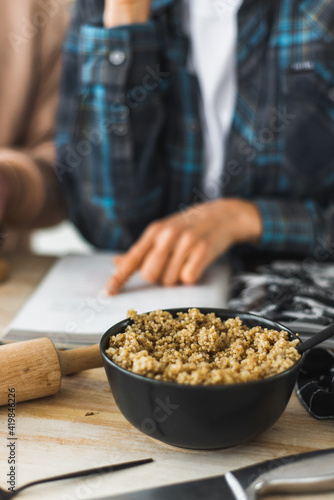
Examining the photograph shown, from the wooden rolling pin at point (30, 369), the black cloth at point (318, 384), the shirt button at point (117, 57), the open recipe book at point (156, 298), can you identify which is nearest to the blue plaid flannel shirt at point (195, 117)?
the shirt button at point (117, 57)

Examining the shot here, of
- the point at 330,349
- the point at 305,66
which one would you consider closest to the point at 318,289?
the point at 330,349

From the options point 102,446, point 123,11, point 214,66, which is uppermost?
point 123,11

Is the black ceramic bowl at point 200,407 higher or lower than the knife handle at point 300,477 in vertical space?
higher

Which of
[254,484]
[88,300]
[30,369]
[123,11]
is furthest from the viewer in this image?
[123,11]

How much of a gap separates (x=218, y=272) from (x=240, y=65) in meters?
0.42

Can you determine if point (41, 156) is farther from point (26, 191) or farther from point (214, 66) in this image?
point (214, 66)

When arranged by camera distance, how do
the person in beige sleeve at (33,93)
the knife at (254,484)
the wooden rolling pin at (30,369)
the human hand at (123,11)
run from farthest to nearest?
the person in beige sleeve at (33,93) → the human hand at (123,11) → the wooden rolling pin at (30,369) → the knife at (254,484)

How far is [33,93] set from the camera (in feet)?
4.16

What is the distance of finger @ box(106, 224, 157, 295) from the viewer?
2.80 ft

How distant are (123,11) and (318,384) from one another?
0.75 meters

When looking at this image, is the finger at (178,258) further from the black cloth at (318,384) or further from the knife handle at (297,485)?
the knife handle at (297,485)

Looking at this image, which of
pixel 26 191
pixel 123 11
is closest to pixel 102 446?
pixel 26 191

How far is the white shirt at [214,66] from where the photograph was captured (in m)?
1.07

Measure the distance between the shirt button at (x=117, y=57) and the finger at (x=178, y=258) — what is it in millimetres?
361
